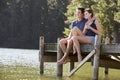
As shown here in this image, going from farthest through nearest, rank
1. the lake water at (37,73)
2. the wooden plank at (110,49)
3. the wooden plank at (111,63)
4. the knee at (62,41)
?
1. the wooden plank at (111,63)
2. the lake water at (37,73)
3. the knee at (62,41)
4. the wooden plank at (110,49)

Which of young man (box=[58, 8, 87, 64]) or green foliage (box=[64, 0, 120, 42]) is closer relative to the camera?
young man (box=[58, 8, 87, 64])

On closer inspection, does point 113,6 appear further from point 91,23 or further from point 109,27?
point 91,23

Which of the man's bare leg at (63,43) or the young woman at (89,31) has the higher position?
the young woman at (89,31)

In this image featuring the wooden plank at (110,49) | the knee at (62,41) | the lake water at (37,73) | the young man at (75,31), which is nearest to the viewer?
the wooden plank at (110,49)

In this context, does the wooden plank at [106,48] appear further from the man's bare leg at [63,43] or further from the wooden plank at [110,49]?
the man's bare leg at [63,43]

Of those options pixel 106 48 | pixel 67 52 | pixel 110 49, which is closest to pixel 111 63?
pixel 67 52

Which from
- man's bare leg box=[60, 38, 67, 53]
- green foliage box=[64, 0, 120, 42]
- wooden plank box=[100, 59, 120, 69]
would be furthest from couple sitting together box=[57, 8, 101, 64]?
green foliage box=[64, 0, 120, 42]

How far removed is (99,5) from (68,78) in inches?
1250

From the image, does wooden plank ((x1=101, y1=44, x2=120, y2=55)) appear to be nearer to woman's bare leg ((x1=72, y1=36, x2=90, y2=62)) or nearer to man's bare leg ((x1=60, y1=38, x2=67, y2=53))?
woman's bare leg ((x1=72, y1=36, x2=90, y2=62))

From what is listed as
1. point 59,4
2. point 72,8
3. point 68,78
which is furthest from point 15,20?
point 68,78

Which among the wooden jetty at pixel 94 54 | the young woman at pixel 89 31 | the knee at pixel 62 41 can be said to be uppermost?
the young woman at pixel 89 31

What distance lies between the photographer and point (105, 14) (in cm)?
4512

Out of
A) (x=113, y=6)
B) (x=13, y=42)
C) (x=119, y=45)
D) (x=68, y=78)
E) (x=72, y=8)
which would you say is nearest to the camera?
(x=119, y=45)

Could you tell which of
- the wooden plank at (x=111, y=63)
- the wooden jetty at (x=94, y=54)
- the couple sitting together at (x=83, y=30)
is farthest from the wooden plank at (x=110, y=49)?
the wooden plank at (x=111, y=63)
